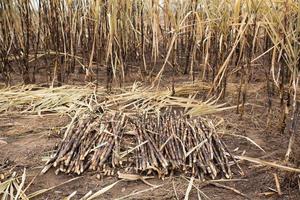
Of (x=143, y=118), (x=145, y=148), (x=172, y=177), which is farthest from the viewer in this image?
(x=143, y=118)

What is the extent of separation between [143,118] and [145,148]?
26 centimetres

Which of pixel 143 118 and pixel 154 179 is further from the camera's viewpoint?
pixel 143 118

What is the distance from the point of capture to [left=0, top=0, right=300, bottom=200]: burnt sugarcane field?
1.38 m

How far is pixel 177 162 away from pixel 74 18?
4.47 feet

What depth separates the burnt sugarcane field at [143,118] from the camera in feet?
4.54

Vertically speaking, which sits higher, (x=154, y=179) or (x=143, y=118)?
(x=143, y=118)

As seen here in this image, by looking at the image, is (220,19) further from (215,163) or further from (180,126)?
(215,163)

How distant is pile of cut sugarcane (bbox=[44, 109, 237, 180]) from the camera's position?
4.71 feet

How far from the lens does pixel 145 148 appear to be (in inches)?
59.7

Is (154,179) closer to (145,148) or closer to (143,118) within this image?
(145,148)

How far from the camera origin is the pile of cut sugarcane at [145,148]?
144 centimetres

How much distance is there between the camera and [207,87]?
2246mm

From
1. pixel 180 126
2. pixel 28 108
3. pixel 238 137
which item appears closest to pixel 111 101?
pixel 28 108

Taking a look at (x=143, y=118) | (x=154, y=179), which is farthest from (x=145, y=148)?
(x=143, y=118)
